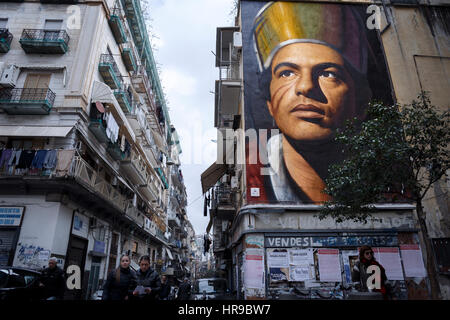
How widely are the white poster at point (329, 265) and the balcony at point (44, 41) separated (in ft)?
54.8

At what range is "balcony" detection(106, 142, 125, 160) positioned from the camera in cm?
1820

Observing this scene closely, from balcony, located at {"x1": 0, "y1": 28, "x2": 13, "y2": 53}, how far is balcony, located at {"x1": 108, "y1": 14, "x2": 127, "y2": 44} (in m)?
5.62

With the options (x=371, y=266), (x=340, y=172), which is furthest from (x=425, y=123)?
(x=371, y=266)

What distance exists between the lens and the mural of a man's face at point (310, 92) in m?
15.2

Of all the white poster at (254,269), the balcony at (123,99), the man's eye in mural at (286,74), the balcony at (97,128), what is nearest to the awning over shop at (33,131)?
the balcony at (97,128)

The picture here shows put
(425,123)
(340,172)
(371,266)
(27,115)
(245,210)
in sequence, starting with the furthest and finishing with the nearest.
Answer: (27,115), (245,210), (340,172), (425,123), (371,266)

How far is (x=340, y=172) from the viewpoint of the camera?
31.8ft

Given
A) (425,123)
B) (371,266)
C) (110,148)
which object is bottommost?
(371,266)

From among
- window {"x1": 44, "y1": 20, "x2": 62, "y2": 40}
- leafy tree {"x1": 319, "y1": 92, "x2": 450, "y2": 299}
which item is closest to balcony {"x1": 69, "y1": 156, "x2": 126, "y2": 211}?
window {"x1": 44, "y1": 20, "x2": 62, "y2": 40}

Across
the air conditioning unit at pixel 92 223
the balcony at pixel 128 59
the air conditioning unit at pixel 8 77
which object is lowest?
the air conditioning unit at pixel 92 223

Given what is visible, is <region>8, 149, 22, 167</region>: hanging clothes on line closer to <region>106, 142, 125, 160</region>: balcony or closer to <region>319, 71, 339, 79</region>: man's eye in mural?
<region>106, 142, 125, 160</region>: balcony

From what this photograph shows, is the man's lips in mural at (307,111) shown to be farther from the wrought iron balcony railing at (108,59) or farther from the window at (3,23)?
the window at (3,23)

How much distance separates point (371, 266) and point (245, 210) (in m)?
7.52
